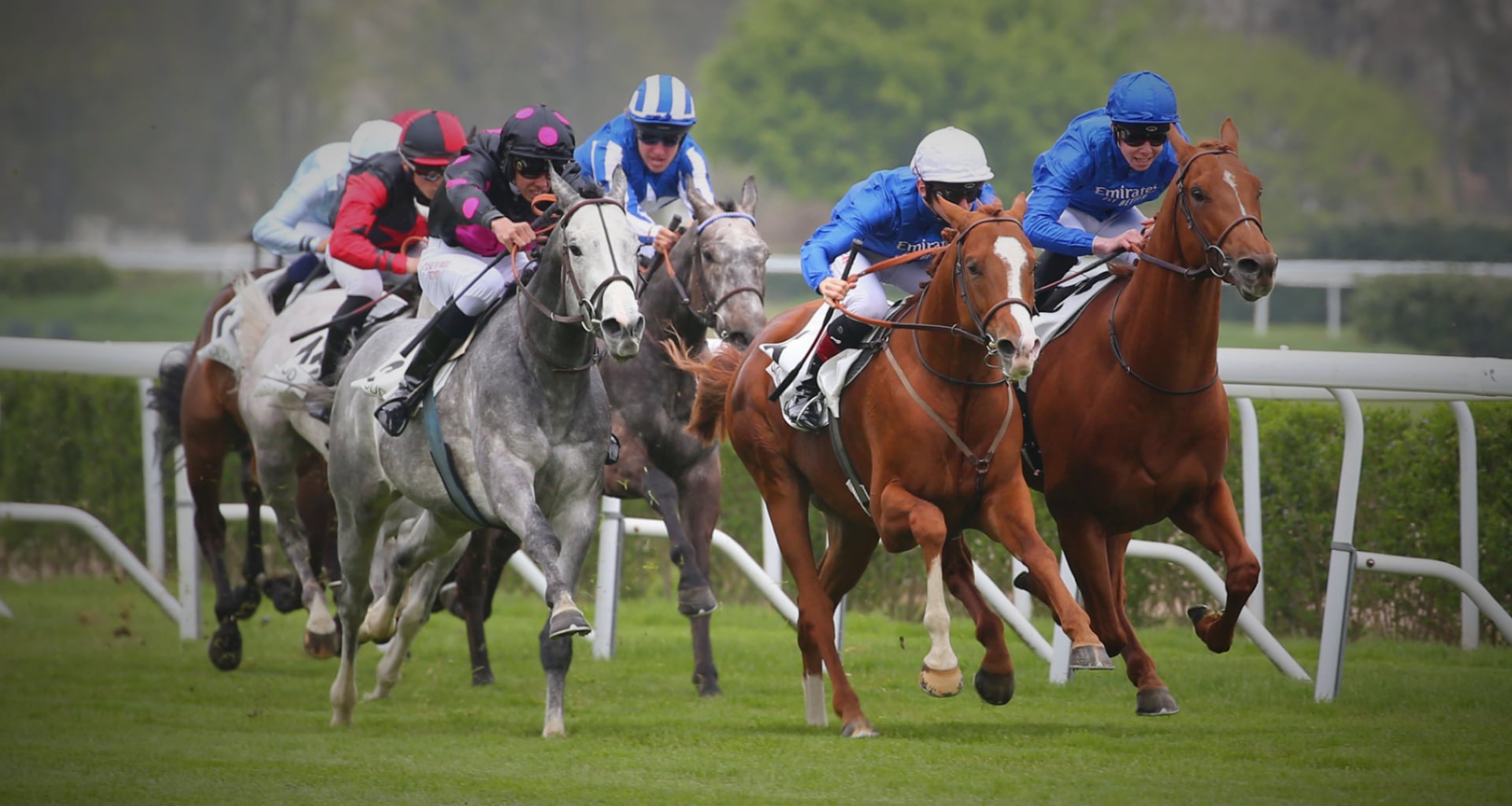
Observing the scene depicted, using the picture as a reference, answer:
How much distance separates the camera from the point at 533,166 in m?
6.65

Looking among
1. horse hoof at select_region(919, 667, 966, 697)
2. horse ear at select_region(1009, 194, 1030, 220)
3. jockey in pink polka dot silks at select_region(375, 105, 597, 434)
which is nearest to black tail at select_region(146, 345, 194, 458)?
jockey in pink polka dot silks at select_region(375, 105, 597, 434)

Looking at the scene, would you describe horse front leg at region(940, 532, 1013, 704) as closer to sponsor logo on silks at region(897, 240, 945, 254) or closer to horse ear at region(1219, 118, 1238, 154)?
sponsor logo on silks at region(897, 240, 945, 254)

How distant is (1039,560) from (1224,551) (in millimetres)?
674

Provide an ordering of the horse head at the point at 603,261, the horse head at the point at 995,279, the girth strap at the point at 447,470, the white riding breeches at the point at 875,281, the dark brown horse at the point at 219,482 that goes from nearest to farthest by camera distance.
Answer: the horse head at the point at 995,279 < the horse head at the point at 603,261 < the white riding breeches at the point at 875,281 < the girth strap at the point at 447,470 < the dark brown horse at the point at 219,482

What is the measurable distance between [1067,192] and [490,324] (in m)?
2.14

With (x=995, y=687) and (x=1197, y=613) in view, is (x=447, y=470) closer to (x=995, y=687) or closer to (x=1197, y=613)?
(x=995, y=687)

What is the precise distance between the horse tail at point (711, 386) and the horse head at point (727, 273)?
0.43ft

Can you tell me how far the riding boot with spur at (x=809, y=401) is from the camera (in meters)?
6.39

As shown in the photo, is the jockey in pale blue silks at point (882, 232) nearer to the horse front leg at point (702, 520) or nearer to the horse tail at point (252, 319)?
the horse front leg at point (702, 520)

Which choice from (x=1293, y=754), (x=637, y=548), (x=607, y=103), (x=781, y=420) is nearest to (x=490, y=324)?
(x=781, y=420)

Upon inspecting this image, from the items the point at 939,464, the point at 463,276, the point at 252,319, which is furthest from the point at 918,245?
the point at 252,319

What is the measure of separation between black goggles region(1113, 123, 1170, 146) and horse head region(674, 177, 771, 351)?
68.1 inches

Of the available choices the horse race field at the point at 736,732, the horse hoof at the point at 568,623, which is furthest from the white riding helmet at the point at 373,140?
the horse hoof at the point at 568,623

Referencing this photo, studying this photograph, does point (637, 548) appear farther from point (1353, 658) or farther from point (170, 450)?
point (1353, 658)
